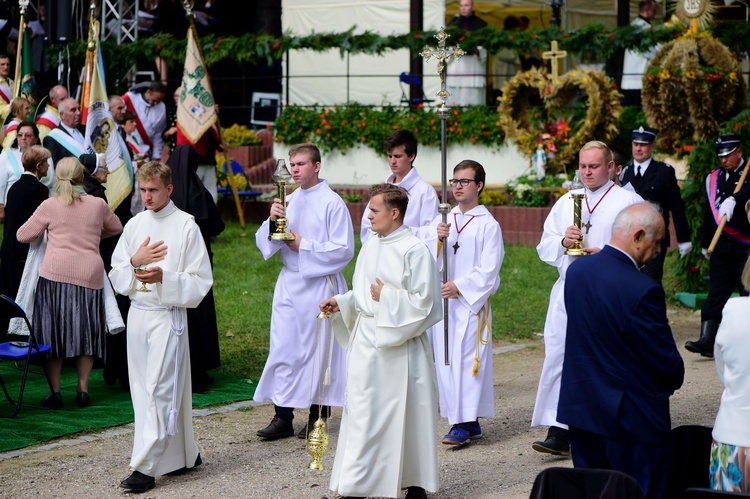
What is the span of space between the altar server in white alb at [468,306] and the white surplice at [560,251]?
396 mm

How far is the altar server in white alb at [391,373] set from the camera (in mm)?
6504

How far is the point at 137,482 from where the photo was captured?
7066 millimetres

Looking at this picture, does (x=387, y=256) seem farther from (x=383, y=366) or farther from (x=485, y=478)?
(x=485, y=478)

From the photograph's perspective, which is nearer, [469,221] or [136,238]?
[136,238]

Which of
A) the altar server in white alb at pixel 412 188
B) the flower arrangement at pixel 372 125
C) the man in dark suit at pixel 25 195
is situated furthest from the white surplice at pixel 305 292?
the flower arrangement at pixel 372 125

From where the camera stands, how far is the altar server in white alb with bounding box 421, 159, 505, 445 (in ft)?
26.8

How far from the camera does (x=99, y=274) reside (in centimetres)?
932

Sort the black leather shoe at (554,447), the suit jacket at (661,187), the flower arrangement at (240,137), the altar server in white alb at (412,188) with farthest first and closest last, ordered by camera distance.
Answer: the flower arrangement at (240,137) → the suit jacket at (661,187) → the altar server in white alb at (412,188) → the black leather shoe at (554,447)

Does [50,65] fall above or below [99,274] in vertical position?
above

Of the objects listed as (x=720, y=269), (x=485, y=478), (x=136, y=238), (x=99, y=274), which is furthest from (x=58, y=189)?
(x=720, y=269)

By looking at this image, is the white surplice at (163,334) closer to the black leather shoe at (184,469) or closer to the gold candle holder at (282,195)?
the black leather shoe at (184,469)

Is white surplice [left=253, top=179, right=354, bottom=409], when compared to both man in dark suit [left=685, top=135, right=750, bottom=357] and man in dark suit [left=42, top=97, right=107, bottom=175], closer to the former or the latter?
man in dark suit [left=42, top=97, right=107, bottom=175]

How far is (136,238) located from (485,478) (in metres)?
2.59

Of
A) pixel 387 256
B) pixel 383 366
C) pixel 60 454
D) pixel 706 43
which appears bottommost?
pixel 60 454
